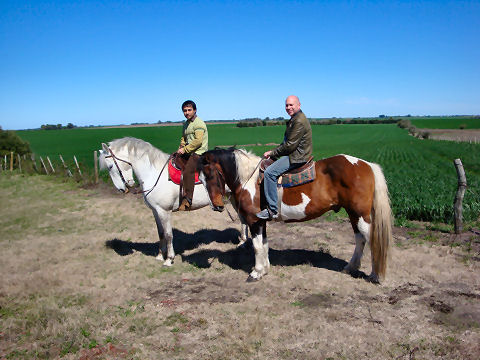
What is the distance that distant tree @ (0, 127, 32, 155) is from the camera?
26.1 m

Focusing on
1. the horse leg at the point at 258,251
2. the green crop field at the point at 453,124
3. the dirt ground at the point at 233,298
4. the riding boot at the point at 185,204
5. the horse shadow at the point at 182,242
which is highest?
the green crop field at the point at 453,124

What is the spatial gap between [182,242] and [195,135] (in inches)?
120

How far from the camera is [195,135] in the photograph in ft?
20.4

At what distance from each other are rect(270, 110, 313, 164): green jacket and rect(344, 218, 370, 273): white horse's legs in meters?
1.46

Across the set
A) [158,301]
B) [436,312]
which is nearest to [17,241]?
[158,301]

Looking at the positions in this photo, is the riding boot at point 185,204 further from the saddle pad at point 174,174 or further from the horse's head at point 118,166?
the horse's head at point 118,166

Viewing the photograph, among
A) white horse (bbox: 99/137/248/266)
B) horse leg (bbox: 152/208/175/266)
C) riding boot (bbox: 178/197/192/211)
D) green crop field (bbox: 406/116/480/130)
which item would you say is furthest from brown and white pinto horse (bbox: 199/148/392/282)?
green crop field (bbox: 406/116/480/130)

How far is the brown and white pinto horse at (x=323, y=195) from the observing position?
5.04 meters

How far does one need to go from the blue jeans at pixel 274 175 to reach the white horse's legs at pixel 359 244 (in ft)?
4.83

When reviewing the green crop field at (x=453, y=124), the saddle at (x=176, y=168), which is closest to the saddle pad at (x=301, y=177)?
the saddle at (x=176, y=168)

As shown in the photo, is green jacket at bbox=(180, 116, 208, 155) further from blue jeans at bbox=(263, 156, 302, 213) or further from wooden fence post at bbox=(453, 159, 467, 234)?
wooden fence post at bbox=(453, 159, 467, 234)

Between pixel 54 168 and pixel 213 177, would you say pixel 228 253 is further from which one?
pixel 54 168

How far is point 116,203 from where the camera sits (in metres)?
11.6

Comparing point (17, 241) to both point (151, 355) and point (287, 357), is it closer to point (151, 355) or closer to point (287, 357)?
point (151, 355)
